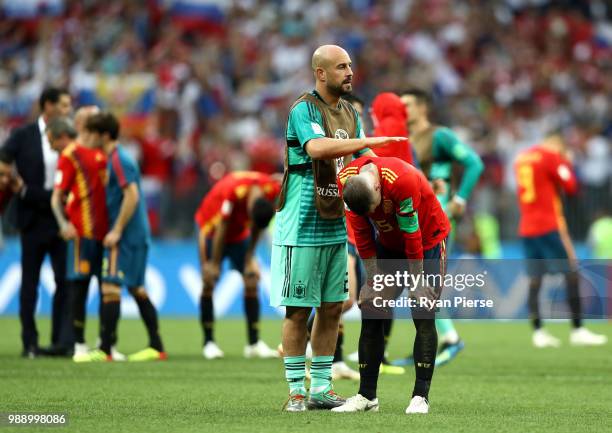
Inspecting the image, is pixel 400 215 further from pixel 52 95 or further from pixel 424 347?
pixel 52 95

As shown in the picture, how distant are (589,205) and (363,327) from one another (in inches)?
526

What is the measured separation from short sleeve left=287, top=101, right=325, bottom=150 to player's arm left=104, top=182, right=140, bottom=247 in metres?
4.19

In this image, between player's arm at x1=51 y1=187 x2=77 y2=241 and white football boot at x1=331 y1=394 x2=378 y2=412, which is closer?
white football boot at x1=331 y1=394 x2=378 y2=412

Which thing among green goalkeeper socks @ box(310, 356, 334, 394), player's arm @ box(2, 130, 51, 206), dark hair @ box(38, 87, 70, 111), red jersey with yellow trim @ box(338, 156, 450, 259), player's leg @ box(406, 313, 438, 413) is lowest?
green goalkeeper socks @ box(310, 356, 334, 394)

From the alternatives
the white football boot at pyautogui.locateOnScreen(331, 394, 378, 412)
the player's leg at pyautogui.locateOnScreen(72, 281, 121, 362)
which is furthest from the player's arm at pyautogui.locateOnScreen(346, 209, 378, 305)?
the player's leg at pyautogui.locateOnScreen(72, 281, 121, 362)

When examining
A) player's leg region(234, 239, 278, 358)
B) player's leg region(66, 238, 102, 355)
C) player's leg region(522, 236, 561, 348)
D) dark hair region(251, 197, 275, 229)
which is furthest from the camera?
player's leg region(522, 236, 561, 348)

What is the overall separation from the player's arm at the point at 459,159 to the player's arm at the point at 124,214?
3.03m

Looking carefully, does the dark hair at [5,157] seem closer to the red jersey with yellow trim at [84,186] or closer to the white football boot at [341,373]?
the red jersey with yellow trim at [84,186]

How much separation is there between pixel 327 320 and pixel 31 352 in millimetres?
5058

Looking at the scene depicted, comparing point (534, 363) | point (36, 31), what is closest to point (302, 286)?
point (534, 363)

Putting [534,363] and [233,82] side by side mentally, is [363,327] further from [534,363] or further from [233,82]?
[233,82]

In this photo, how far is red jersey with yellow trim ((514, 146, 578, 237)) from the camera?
14.8m

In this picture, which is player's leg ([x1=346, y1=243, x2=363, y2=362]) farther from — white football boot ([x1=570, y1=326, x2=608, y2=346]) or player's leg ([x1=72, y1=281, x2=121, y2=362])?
white football boot ([x1=570, y1=326, x2=608, y2=346])

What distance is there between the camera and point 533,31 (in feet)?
85.4
